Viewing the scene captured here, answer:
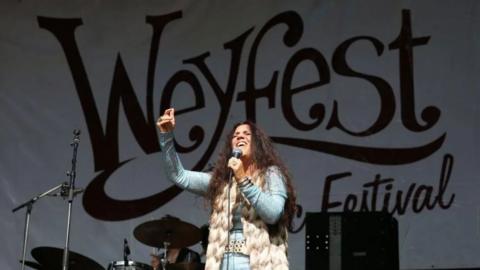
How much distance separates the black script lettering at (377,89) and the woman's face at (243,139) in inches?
94.6

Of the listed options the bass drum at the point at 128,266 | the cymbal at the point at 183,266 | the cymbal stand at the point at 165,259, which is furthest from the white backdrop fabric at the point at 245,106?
the bass drum at the point at 128,266

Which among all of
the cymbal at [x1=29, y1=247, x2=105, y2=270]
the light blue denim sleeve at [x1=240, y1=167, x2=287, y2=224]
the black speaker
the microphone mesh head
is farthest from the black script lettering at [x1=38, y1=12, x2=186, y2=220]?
the microphone mesh head

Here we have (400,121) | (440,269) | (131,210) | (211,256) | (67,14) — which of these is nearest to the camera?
(211,256)

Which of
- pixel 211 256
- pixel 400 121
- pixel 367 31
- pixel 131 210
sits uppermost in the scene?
pixel 367 31

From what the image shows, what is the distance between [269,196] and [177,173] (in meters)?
0.51

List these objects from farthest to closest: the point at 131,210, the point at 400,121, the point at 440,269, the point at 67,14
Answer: the point at 67,14 < the point at 131,210 < the point at 400,121 < the point at 440,269

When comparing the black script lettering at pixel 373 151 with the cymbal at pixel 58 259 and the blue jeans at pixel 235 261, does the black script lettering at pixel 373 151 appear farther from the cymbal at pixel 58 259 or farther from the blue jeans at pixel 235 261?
the blue jeans at pixel 235 261

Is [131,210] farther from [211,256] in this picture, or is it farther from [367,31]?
[211,256]

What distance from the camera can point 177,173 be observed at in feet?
13.2

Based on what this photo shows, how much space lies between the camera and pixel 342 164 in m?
6.38

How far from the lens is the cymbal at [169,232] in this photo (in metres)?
6.12

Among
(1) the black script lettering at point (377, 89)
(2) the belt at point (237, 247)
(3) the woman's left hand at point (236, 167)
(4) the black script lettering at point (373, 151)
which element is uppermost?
(1) the black script lettering at point (377, 89)

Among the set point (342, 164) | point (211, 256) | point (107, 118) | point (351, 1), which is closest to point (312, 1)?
point (351, 1)

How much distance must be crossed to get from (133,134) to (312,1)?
170 cm
